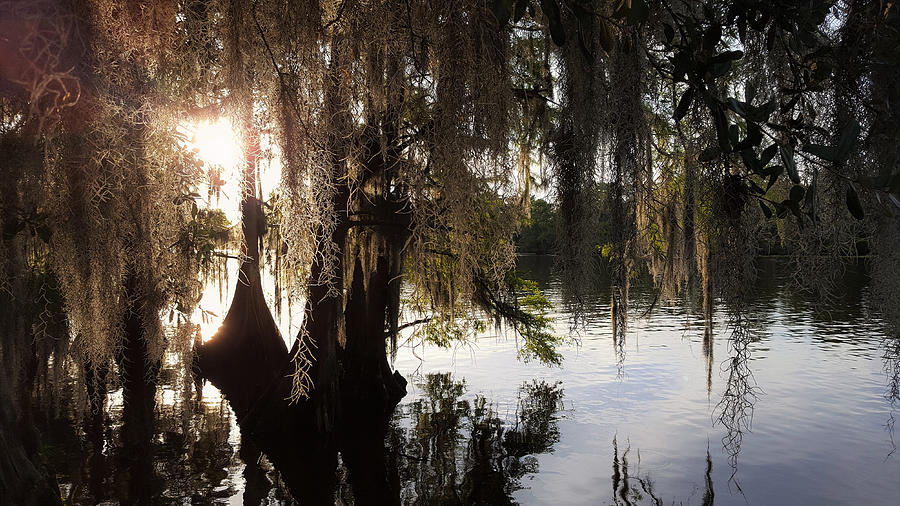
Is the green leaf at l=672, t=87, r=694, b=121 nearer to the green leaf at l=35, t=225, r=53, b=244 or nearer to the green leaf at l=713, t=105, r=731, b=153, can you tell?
the green leaf at l=713, t=105, r=731, b=153

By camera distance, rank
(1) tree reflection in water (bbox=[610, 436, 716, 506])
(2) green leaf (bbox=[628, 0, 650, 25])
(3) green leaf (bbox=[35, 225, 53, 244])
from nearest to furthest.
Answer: (2) green leaf (bbox=[628, 0, 650, 25]) < (3) green leaf (bbox=[35, 225, 53, 244]) < (1) tree reflection in water (bbox=[610, 436, 716, 506])

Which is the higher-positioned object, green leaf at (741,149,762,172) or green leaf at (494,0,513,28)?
green leaf at (494,0,513,28)

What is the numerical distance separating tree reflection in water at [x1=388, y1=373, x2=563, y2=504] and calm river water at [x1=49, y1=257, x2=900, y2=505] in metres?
0.03

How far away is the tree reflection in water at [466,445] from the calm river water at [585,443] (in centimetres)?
3

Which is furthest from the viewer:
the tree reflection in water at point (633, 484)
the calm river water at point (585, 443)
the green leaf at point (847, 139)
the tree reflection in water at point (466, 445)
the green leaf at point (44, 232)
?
the tree reflection in water at point (466, 445)

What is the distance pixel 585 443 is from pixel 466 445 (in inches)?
67.3

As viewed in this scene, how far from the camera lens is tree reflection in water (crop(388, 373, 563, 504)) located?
7676 millimetres

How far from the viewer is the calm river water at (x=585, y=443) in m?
7.50

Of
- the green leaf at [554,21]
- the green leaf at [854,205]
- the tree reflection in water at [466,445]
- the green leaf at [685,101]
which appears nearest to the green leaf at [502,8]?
the green leaf at [554,21]

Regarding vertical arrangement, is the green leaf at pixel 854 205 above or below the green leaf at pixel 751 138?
below

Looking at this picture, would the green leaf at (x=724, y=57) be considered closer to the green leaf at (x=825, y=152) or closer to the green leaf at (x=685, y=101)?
the green leaf at (x=685, y=101)

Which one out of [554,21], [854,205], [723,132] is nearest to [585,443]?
[854,205]

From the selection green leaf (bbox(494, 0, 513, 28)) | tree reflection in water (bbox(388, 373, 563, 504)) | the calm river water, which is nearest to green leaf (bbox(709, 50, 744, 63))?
green leaf (bbox(494, 0, 513, 28))

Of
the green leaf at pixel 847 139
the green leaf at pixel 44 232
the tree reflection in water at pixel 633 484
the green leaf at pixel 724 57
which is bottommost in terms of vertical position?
the tree reflection in water at pixel 633 484
